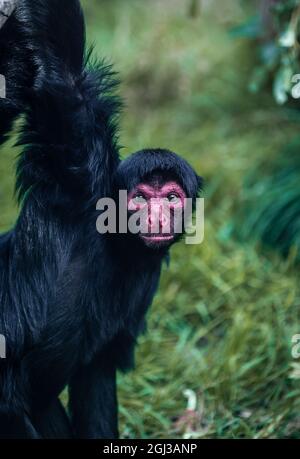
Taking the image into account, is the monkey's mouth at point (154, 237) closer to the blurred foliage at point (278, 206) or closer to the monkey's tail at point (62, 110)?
the monkey's tail at point (62, 110)

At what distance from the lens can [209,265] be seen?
6301 mm

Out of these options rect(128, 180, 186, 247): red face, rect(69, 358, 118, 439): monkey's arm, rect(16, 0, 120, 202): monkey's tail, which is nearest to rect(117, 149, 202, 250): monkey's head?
rect(128, 180, 186, 247): red face

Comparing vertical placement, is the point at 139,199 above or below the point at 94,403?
above

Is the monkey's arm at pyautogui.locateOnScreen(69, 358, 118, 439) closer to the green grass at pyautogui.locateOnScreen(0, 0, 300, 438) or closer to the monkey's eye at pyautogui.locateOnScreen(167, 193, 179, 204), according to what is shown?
the green grass at pyautogui.locateOnScreen(0, 0, 300, 438)

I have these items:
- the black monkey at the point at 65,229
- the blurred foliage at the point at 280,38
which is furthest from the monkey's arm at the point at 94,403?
the blurred foliage at the point at 280,38

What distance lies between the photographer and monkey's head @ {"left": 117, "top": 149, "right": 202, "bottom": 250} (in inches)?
150

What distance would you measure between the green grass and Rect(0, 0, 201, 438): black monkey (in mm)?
1240

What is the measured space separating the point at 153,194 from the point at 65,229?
489 millimetres

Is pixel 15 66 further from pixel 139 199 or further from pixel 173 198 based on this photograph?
pixel 173 198


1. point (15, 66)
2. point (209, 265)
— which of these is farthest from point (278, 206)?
point (15, 66)

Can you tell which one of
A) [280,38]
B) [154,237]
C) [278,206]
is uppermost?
[280,38]

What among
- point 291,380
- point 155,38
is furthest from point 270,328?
point 155,38
